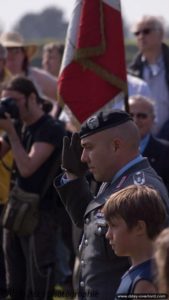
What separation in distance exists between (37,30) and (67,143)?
7508 cm

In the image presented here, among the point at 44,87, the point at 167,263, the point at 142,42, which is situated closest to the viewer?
the point at 167,263

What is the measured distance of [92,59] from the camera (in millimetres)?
6609

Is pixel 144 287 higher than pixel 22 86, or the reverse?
pixel 144 287

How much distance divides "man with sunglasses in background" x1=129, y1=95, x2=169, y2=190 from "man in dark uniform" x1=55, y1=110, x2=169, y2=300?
175cm

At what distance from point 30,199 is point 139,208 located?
310 centimetres

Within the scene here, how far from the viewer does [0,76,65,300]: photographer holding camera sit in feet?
23.7

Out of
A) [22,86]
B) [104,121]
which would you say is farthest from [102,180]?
[22,86]

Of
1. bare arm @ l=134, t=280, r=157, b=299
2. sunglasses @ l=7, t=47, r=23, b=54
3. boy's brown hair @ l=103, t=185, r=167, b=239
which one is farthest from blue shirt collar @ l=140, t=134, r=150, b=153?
bare arm @ l=134, t=280, r=157, b=299

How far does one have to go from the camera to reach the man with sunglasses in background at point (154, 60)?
849cm

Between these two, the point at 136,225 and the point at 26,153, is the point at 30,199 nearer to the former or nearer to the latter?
the point at 26,153

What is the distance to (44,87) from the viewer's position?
9344 millimetres

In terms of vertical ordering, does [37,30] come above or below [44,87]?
below

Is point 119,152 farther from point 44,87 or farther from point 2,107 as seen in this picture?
point 44,87

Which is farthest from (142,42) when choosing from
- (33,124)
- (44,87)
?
(33,124)
